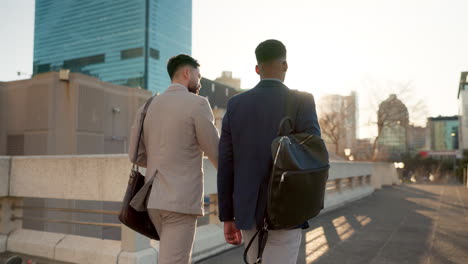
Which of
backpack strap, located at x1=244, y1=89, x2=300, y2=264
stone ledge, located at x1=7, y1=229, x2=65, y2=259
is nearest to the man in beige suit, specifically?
backpack strap, located at x1=244, y1=89, x2=300, y2=264

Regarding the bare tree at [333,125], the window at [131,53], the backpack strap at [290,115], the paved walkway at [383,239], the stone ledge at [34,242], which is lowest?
the paved walkway at [383,239]

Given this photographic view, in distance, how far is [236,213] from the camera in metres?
1.96

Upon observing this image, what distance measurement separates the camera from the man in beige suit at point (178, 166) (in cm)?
227

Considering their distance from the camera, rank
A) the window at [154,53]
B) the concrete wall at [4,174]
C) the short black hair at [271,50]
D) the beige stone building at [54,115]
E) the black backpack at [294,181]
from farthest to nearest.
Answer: the window at [154,53]
the beige stone building at [54,115]
the concrete wall at [4,174]
the short black hair at [271,50]
the black backpack at [294,181]

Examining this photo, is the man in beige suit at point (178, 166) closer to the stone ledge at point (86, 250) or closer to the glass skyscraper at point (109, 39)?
the stone ledge at point (86, 250)

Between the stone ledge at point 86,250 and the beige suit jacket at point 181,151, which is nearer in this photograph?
the beige suit jacket at point 181,151

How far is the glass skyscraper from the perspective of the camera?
119 meters

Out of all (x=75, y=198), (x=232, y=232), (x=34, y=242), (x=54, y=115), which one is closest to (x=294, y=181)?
(x=232, y=232)

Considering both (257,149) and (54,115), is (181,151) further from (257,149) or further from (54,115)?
(54,115)

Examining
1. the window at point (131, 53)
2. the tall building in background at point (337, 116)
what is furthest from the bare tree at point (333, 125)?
the window at point (131, 53)

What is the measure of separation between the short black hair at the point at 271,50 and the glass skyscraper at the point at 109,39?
386 feet

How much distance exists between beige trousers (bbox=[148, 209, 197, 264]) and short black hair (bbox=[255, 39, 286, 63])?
1127mm

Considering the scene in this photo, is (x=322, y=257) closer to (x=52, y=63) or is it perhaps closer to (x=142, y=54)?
(x=142, y=54)

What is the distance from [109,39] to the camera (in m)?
123
